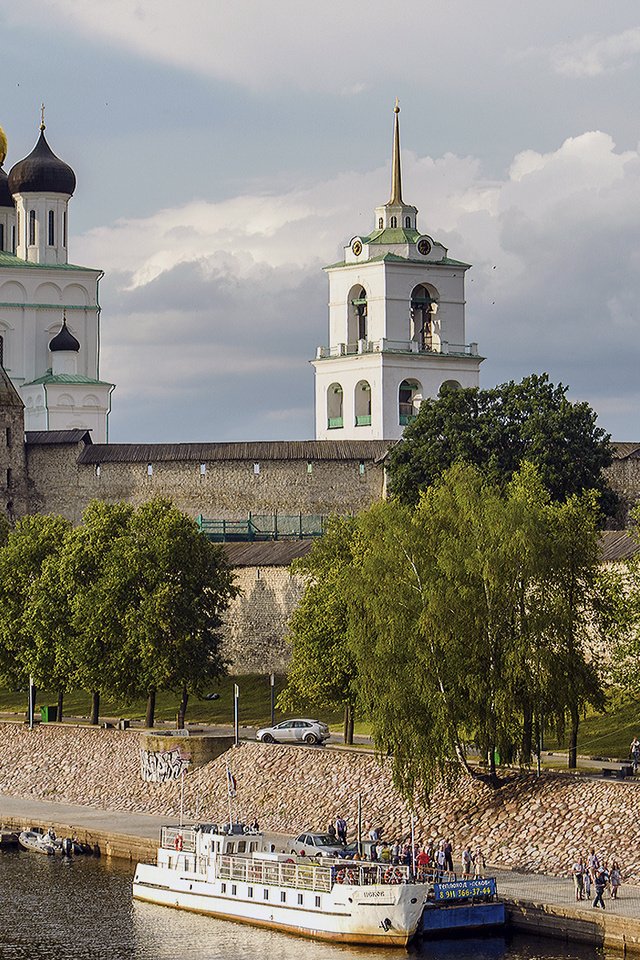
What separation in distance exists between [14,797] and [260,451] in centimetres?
2693

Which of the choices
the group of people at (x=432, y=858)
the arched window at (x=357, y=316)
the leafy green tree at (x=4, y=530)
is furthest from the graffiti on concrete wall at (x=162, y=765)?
the arched window at (x=357, y=316)

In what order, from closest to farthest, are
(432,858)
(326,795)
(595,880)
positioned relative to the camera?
1. (595,880)
2. (432,858)
3. (326,795)

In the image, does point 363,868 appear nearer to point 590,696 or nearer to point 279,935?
point 279,935

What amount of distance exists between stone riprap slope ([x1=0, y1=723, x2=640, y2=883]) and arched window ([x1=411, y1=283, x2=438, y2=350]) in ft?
165

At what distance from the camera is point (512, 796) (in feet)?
172

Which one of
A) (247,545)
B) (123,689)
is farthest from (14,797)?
(247,545)

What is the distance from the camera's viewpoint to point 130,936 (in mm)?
47750

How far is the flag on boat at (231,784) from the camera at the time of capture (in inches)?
2365

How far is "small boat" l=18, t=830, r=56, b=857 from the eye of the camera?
57344mm

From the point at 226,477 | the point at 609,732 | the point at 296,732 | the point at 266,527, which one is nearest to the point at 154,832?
the point at 296,732

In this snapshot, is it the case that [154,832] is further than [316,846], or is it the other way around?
[154,832]

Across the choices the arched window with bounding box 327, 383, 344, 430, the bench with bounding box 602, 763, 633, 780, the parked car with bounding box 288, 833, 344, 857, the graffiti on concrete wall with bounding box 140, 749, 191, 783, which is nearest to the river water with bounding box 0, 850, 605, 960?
the parked car with bounding box 288, 833, 344, 857

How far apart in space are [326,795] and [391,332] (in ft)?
201

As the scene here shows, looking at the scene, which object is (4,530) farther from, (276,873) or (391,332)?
(391,332)
